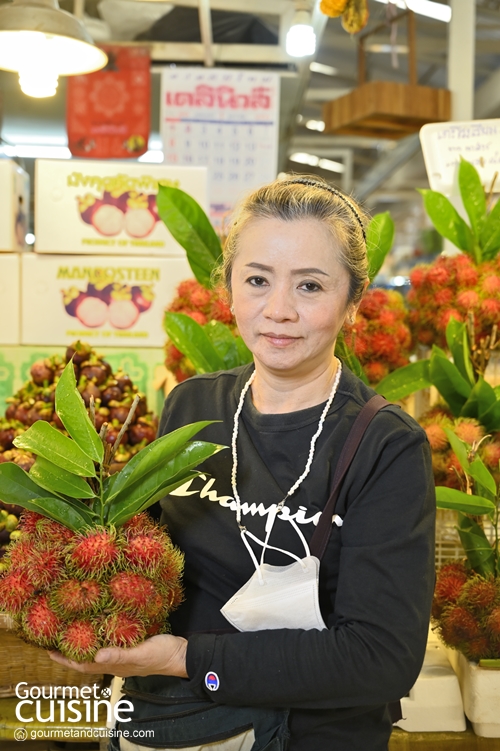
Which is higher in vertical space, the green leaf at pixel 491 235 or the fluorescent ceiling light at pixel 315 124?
the fluorescent ceiling light at pixel 315 124

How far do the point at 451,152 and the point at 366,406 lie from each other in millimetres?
1227

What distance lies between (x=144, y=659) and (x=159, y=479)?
225mm

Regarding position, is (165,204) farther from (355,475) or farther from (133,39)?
(133,39)

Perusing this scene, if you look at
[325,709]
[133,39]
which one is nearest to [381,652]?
[325,709]

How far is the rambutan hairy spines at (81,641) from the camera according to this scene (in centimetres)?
95

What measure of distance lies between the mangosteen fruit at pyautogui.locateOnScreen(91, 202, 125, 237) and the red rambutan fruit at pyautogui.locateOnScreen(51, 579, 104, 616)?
1700 millimetres

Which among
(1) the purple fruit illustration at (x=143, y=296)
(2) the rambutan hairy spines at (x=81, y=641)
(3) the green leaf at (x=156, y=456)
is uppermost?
(1) the purple fruit illustration at (x=143, y=296)

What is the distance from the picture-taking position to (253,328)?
110 centimetres

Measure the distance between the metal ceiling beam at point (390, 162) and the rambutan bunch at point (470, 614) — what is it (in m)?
4.89

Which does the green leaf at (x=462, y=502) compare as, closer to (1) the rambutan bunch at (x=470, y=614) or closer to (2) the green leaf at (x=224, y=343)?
(1) the rambutan bunch at (x=470, y=614)

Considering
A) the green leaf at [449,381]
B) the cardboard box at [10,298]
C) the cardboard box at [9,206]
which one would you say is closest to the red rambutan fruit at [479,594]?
the green leaf at [449,381]

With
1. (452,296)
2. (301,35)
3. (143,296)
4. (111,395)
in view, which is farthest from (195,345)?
(301,35)

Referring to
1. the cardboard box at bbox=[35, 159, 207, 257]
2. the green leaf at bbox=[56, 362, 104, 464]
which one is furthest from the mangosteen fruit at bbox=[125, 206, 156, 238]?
the green leaf at bbox=[56, 362, 104, 464]

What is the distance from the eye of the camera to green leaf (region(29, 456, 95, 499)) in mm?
1014
